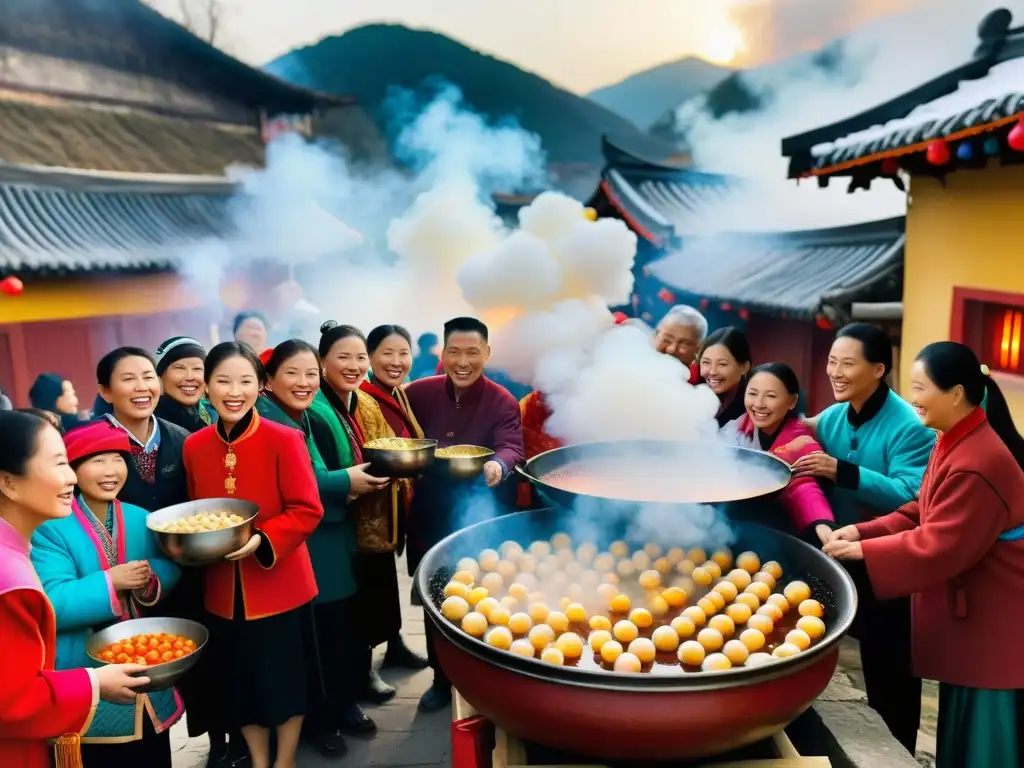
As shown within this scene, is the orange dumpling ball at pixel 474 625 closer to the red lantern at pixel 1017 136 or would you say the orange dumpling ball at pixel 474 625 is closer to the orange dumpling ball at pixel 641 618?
the orange dumpling ball at pixel 641 618

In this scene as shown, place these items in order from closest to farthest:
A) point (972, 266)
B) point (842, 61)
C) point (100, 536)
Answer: point (100, 536) → point (972, 266) → point (842, 61)

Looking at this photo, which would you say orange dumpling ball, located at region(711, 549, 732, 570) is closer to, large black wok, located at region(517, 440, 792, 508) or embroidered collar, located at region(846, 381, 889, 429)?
large black wok, located at region(517, 440, 792, 508)

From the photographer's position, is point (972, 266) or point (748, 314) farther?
point (748, 314)

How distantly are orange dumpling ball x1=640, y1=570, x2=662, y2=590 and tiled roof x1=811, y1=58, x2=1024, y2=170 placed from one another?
314 centimetres

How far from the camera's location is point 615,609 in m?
2.81

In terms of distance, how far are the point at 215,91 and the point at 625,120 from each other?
58.8 feet

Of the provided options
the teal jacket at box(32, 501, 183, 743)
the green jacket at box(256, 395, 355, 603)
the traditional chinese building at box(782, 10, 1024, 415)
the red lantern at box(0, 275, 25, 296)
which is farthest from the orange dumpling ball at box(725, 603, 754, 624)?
the red lantern at box(0, 275, 25, 296)

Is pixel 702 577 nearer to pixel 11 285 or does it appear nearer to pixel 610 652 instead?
pixel 610 652

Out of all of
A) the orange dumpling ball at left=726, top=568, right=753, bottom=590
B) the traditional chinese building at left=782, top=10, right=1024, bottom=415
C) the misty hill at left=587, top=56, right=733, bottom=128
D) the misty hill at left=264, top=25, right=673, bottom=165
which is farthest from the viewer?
the misty hill at left=264, top=25, right=673, bottom=165

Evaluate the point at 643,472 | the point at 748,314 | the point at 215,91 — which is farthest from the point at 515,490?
the point at 215,91

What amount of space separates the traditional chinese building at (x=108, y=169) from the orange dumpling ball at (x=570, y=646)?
9.23 m

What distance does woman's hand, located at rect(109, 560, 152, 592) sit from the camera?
8.63 feet

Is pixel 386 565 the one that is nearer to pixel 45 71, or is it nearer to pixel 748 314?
pixel 748 314

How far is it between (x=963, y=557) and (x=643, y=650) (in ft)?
4.25
